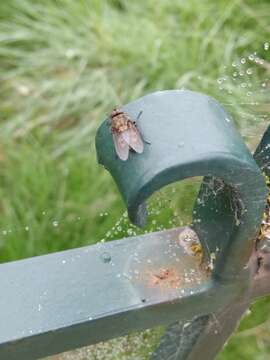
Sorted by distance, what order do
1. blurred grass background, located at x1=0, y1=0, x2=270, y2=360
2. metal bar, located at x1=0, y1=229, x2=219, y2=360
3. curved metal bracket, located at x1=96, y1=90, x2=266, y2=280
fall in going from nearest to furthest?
1. curved metal bracket, located at x1=96, y1=90, x2=266, y2=280
2. metal bar, located at x1=0, y1=229, x2=219, y2=360
3. blurred grass background, located at x1=0, y1=0, x2=270, y2=360

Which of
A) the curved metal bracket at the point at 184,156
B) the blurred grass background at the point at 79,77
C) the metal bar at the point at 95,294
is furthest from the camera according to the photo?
the blurred grass background at the point at 79,77

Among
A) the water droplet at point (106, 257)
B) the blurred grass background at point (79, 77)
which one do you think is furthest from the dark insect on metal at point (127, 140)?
the blurred grass background at point (79, 77)

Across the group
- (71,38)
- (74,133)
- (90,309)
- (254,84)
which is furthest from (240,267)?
(71,38)

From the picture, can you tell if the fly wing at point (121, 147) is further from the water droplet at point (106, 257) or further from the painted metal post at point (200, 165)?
the water droplet at point (106, 257)

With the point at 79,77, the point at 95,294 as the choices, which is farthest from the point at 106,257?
the point at 79,77

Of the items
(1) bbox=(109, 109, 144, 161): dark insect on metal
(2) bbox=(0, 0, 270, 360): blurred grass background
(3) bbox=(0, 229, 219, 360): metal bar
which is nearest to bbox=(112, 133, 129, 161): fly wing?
(1) bbox=(109, 109, 144, 161): dark insect on metal

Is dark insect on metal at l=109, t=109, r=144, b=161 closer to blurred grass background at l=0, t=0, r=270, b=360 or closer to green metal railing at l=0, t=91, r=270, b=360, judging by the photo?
green metal railing at l=0, t=91, r=270, b=360

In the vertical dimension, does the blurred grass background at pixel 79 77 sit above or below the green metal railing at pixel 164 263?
below

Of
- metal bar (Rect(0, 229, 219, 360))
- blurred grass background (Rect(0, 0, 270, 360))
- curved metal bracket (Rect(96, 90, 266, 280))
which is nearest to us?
curved metal bracket (Rect(96, 90, 266, 280))
